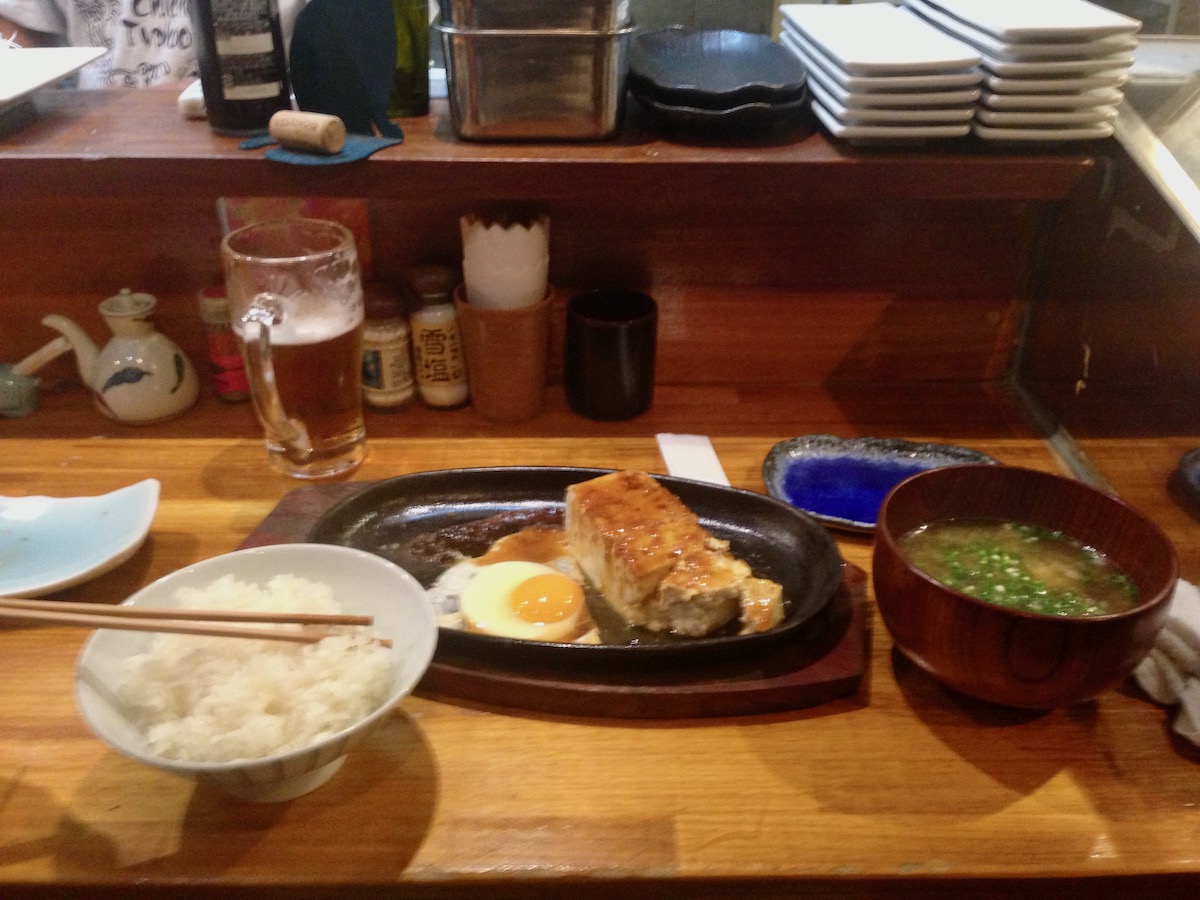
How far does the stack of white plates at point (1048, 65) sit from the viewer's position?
112 cm

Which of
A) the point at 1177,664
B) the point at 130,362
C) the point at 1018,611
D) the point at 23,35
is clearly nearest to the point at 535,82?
the point at 130,362

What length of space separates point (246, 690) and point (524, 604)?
342 millimetres

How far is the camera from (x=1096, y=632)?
0.81 metres

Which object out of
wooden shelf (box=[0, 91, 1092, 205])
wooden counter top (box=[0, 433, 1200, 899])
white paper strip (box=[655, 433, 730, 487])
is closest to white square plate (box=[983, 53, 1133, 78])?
wooden shelf (box=[0, 91, 1092, 205])

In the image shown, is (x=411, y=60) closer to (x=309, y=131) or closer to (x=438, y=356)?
(x=309, y=131)

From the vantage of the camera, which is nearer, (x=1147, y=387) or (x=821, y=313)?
(x=1147, y=387)

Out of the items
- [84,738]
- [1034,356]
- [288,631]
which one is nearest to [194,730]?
[288,631]

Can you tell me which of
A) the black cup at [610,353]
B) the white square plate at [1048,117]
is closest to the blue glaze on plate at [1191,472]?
the white square plate at [1048,117]

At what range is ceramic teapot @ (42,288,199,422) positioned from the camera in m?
1.40

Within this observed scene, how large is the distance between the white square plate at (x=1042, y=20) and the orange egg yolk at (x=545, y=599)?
0.87 m

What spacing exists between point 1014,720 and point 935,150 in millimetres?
749

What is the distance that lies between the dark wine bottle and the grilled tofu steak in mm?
731

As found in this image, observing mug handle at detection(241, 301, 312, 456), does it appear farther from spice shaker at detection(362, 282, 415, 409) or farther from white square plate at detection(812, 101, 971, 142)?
white square plate at detection(812, 101, 971, 142)

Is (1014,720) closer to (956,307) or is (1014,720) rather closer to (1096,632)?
(1096,632)
